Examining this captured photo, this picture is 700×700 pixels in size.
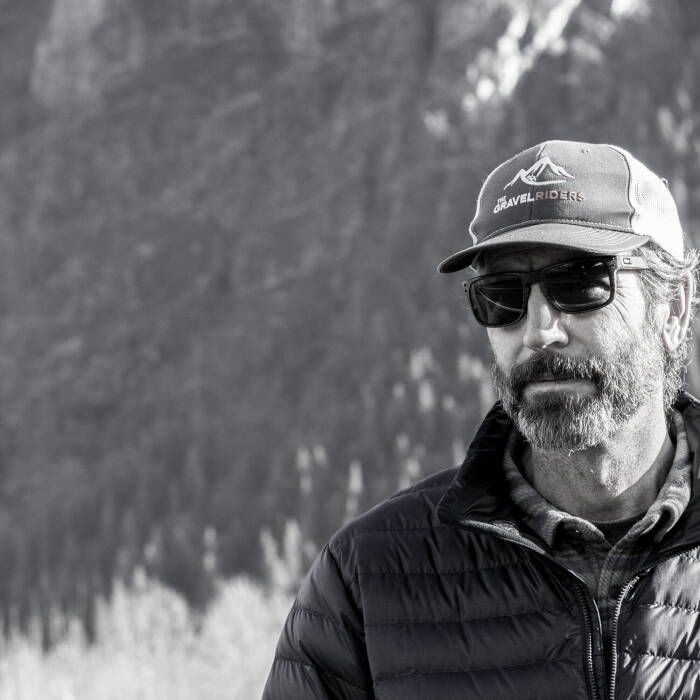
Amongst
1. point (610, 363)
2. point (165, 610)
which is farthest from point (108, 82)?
point (610, 363)

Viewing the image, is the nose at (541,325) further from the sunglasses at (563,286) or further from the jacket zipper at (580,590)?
the jacket zipper at (580,590)

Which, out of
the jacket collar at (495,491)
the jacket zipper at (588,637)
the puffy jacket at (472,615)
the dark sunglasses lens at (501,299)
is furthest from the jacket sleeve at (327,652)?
the dark sunglasses lens at (501,299)

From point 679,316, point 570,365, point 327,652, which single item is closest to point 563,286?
point 570,365

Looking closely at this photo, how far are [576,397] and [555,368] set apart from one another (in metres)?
0.06

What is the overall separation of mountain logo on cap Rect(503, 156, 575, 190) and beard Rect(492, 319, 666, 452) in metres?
0.28

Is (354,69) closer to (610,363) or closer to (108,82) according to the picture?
(108,82)

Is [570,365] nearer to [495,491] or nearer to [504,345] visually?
[504,345]

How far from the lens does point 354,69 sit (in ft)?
147

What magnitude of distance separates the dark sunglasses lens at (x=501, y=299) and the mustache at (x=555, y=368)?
0.09 meters

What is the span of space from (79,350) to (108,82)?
12562mm

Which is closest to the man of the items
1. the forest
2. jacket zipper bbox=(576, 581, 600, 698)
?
jacket zipper bbox=(576, 581, 600, 698)

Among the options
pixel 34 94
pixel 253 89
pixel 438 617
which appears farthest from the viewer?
pixel 34 94

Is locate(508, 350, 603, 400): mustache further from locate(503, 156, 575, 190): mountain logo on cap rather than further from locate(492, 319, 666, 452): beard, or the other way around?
locate(503, 156, 575, 190): mountain logo on cap

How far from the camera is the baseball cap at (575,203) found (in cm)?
202
